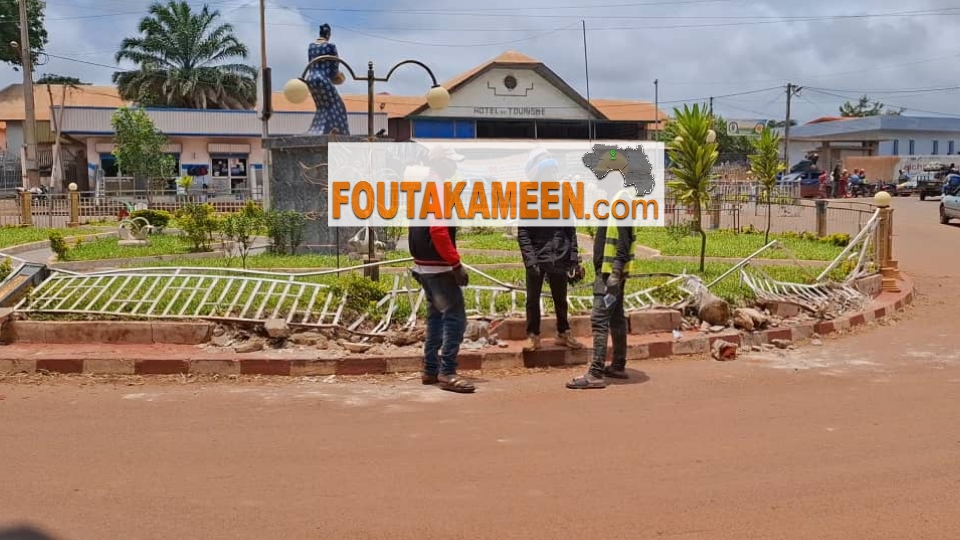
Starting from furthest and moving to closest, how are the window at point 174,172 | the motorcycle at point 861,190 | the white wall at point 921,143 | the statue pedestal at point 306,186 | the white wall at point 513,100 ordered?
the white wall at point 921,143 → the white wall at point 513,100 → the motorcycle at point 861,190 → the window at point 174,172 → the statue pedestal at point 306,186

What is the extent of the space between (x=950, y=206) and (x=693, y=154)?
53.3 ft

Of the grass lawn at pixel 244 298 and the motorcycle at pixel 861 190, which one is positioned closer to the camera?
the grass lawn at pixel 244 298

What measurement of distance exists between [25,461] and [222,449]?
1.06 m

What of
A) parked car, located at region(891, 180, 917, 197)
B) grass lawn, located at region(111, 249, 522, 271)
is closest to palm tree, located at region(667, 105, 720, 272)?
grass lawn, located at region(111, 249, 522, 271)

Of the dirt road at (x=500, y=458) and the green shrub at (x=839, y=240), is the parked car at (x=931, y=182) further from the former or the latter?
the dirt road at (x=500, y=458)

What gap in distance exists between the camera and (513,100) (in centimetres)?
4422

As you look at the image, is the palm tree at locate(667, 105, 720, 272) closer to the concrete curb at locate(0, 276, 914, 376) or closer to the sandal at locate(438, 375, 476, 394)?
the concrete curb at locate(0, 276, 914, 376)

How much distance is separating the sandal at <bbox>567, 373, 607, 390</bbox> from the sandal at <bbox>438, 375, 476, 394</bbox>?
2.55 ft

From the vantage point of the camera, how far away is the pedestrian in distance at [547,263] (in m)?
7.11

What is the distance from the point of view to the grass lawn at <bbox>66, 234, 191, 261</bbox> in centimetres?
1411

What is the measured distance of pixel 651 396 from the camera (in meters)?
6.33

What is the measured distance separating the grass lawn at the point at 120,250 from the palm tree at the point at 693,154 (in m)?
8.15

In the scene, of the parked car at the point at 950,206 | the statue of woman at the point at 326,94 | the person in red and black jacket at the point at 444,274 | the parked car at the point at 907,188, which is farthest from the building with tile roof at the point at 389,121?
the person in red and black jacket at the point at 444,274

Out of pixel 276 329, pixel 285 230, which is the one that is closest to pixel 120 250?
pixel 285 230
